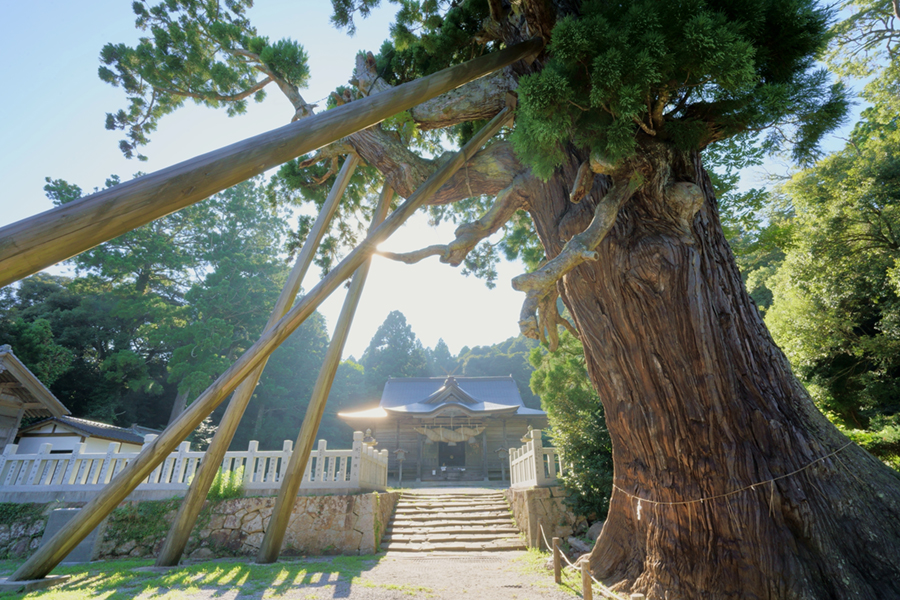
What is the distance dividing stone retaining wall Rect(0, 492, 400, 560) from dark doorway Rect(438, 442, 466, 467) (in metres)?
11.9

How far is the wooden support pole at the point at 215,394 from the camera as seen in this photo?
324 cm

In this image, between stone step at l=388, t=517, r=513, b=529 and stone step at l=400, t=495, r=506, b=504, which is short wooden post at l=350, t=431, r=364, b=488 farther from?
stone step at l=400, t=495, r=506, b=504

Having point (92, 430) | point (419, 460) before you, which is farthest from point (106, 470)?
point (419, 460)

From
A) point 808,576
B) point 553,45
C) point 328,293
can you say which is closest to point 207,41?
point 328,293

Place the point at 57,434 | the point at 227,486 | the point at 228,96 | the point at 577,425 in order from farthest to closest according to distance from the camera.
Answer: the point at 57,434
the point at 577,425
the point at 227,486
the point at 228,96

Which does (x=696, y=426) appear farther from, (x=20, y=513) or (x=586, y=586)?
(x=20, y=513)

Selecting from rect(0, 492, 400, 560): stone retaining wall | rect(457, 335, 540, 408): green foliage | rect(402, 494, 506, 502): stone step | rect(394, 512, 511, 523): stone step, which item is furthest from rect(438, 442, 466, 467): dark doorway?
rect(457, 335, 540, 408): green foliage

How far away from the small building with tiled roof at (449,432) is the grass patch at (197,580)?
36.5ft

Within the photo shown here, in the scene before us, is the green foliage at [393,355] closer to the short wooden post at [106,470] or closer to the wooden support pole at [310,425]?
the short wooden post at [106,470]

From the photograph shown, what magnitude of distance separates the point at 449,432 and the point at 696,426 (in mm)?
14301

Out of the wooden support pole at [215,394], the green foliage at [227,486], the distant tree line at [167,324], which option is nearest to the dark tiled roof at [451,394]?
the distant tree line at [167,324]

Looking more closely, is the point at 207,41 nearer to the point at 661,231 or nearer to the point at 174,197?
the point at 174,197

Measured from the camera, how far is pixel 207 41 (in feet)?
18.4

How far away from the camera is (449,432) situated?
16484 mm
